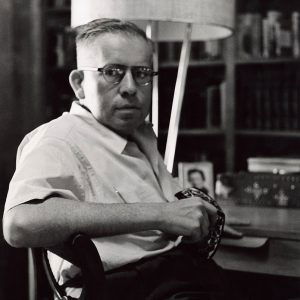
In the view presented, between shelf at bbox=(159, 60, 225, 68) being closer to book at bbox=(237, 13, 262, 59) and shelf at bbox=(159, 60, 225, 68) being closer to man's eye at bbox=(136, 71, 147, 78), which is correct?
book at bbox=(237, 13, 262, 59)

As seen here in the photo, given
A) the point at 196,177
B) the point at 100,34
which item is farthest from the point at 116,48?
the point at 196,177

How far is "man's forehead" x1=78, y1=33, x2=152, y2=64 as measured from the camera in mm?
1319

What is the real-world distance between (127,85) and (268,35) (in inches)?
65.2

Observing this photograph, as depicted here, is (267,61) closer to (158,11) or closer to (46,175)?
(158,11)

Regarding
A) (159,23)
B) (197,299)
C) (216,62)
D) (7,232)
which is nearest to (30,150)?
(7,232)

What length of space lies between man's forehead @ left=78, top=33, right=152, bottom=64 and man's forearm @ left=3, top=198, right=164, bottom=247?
400 mm

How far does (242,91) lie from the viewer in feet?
9.43

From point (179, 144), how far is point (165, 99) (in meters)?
0.33

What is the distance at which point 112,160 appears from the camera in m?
1.32

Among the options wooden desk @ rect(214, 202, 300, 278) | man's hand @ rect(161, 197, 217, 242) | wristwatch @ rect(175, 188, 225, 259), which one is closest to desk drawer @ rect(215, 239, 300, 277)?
wooden desk @ rect(214, 202, 300, 278)

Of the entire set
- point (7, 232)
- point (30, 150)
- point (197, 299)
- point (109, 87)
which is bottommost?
point (197, 299)

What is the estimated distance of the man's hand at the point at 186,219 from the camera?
116 centimetres

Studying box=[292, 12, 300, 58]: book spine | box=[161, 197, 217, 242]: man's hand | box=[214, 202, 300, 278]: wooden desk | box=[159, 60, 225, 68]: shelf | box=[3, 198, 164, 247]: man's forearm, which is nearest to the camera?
box=[3, 198, 164, 247]: man's forearm

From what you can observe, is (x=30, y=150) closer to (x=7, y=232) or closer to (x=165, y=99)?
(x=7, y=232)
